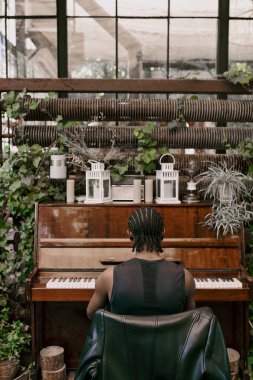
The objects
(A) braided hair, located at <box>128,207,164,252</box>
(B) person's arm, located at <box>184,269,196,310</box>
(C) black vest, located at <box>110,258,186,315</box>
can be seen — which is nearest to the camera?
(C) black vest, located at <box>110,258,186,315</box>

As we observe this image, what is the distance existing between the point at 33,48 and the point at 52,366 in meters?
2.92

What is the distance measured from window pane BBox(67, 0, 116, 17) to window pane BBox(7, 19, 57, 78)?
0.24 metres

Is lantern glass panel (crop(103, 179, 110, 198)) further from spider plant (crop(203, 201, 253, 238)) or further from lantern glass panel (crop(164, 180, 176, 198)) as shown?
spider plant (crop(203, 201, 253, 238))

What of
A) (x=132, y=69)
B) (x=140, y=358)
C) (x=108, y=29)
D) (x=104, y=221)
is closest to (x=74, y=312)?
(x=104, y=221)

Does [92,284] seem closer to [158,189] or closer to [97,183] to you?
[97,183]

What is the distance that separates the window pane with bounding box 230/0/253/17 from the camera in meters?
4.65

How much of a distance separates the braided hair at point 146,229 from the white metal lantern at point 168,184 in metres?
1.37

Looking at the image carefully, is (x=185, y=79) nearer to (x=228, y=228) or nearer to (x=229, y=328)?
(x=228, y=228)

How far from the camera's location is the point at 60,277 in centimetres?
346

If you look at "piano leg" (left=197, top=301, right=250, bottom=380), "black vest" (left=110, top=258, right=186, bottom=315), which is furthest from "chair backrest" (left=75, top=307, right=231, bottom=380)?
"piano leg" (left=197, top=301, right=250, bottom=380)

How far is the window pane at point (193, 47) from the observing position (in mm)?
4680

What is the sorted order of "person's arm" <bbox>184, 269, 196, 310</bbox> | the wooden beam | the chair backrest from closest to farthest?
the chair backrest < "person's arm" <bbox>184, 269, 196, 310</bbox> < the wooden beam

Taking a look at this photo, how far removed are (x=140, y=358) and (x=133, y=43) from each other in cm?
355

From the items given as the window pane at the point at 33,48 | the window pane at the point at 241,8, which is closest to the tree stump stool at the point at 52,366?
the window pane at the point at 33,48
